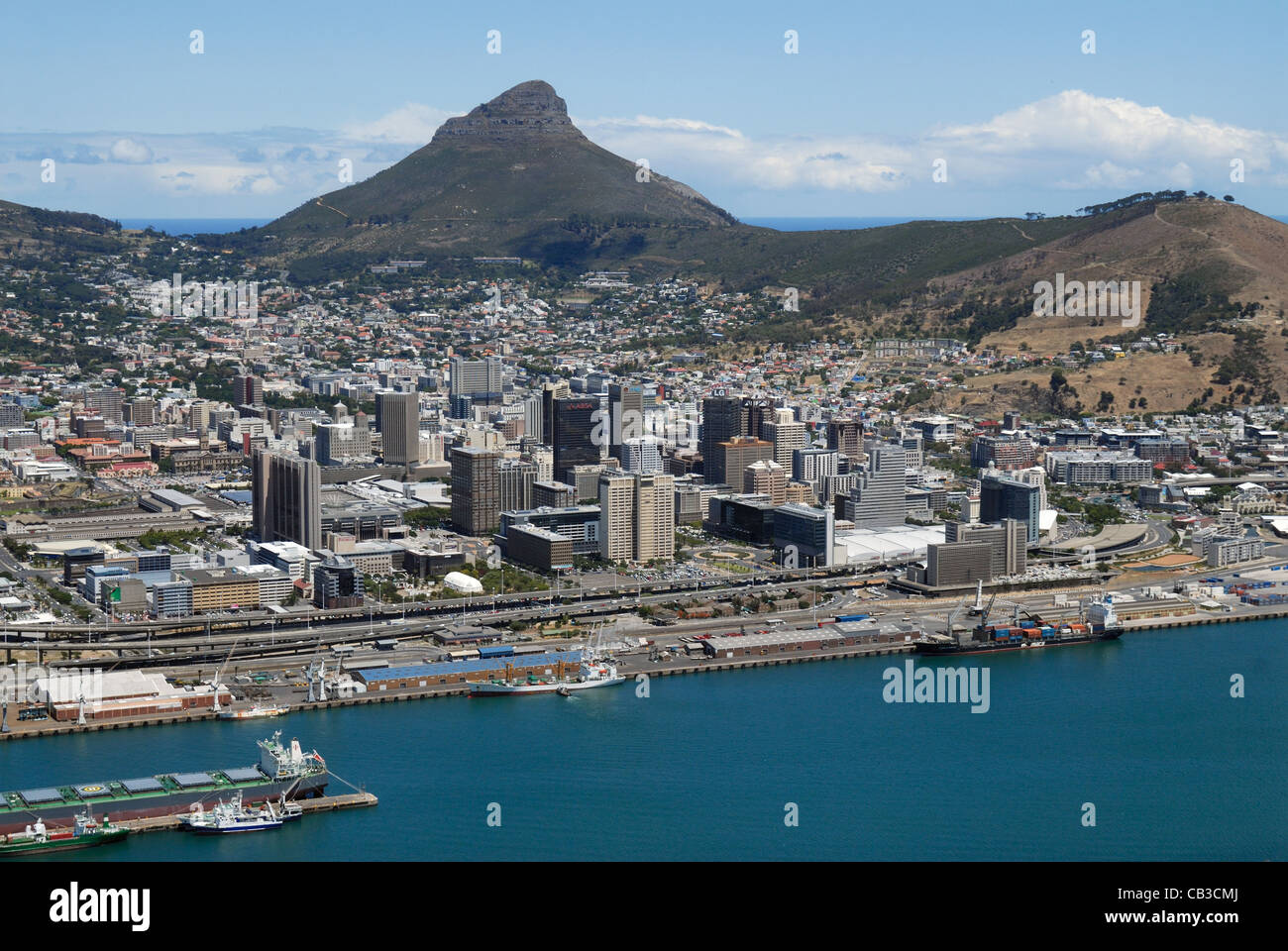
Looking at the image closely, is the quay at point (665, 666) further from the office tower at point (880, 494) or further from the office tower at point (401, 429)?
the office tower at point (401, 429)

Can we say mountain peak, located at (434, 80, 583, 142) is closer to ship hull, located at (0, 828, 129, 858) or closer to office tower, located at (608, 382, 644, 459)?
office tower, located at (608, 382, 644, 459)

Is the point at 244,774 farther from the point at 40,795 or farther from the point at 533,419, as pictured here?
the point at 533,419

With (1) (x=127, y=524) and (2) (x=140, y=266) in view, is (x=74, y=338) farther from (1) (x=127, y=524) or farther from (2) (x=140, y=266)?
(1) (x=127, y=524)

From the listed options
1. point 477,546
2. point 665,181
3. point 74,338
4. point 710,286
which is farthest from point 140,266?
point 477,546

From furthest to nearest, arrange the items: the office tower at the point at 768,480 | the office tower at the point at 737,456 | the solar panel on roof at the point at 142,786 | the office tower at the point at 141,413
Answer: the office tower at the point at 141,413 < the office tower at the point at 737,456 < the office tower at the point at 768,480 < the solar panel on roof at the point at 142,786

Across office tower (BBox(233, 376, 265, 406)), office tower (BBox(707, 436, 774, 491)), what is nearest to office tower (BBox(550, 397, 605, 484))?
office tower (BBox(707, 436, 774, 491))

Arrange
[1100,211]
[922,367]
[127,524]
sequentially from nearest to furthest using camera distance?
[127,524] → [922,367] → [1100,211]

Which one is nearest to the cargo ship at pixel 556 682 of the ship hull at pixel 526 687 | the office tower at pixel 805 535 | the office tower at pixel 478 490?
the ship hull at pixel 526 687
